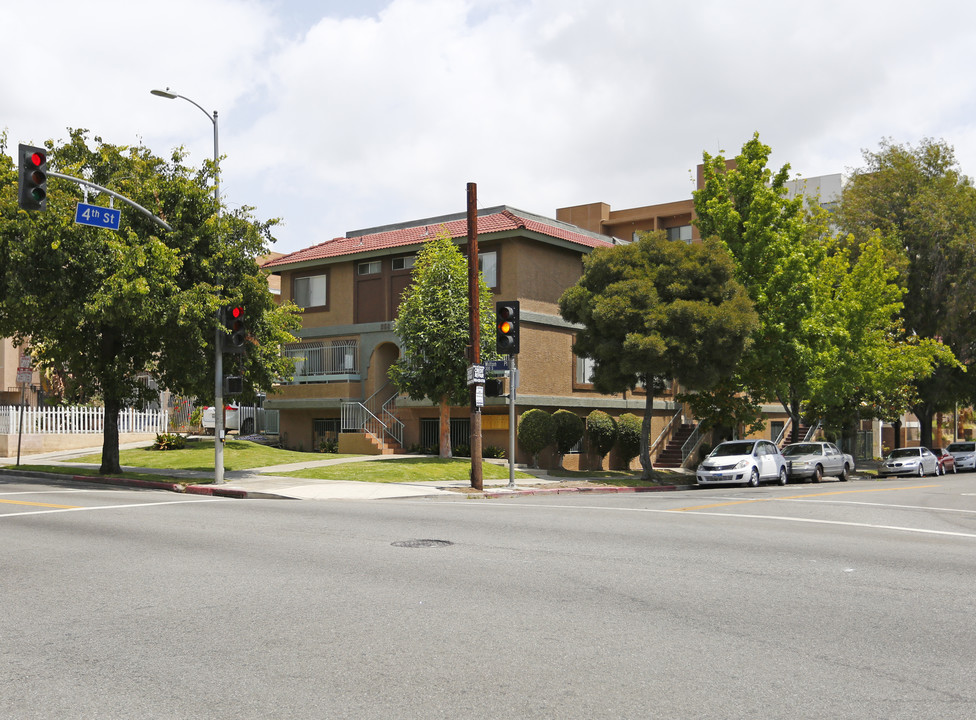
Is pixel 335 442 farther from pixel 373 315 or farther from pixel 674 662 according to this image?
pixel 674 662

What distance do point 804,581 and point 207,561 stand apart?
6540 mm

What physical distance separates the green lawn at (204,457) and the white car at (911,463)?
23493 millimetres

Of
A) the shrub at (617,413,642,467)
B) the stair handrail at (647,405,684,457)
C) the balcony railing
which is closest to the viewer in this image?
the shrub at (617,413,642,467)

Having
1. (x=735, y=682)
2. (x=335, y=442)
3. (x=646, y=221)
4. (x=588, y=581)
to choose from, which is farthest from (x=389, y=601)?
(x=646, y=221)

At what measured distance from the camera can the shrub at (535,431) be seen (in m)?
31.6

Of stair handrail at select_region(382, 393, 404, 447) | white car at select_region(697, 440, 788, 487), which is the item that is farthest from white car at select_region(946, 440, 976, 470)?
stair handrail at select_region(382, 393, 404, 447)

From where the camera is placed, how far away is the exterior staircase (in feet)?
128

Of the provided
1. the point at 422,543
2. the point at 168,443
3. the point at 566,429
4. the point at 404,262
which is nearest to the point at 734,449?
the point at 566,429

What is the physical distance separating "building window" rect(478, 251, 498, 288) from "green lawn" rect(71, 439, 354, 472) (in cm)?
829

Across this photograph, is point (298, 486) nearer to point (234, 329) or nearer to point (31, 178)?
point (234, 329)

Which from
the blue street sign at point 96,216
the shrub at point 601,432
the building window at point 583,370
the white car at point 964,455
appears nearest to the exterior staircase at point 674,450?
the shrub at point 601,432

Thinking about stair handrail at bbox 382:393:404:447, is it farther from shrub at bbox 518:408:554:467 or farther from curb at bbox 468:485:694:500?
curb at bbox 468:485:694:500

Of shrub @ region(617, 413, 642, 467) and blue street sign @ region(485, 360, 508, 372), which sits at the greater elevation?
blue street sign @ region(485, 360, 508, 372)

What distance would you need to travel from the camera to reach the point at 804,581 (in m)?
9.54
